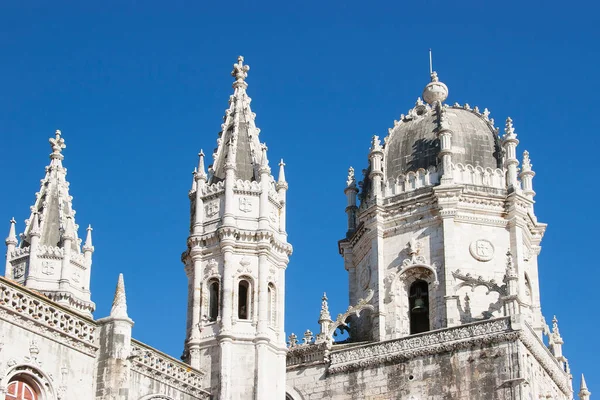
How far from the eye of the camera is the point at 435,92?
49.1 metres

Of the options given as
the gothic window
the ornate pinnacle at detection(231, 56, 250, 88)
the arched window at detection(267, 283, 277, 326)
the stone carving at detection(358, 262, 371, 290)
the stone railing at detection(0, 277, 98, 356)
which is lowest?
the gothic window

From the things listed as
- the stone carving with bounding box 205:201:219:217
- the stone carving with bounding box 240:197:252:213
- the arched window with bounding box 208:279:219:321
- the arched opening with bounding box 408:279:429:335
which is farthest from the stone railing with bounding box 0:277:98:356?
the arched opening with bounding box 408:279:429:335

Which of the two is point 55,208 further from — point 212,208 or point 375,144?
point 375,144

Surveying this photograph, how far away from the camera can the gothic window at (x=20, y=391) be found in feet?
88.3

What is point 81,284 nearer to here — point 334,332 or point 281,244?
point 281,244

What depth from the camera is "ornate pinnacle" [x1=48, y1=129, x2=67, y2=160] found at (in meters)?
39.7

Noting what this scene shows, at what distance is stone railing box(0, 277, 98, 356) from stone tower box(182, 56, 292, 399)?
5589 millimetres

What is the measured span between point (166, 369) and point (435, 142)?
17.6 m

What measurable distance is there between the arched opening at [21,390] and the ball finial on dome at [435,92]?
83.4 feet

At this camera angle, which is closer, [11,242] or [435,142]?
[11,242]

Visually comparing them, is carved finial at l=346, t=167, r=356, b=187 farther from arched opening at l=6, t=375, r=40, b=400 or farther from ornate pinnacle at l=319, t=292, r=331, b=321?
arched opening at l=6, t=375, r=40, b=400

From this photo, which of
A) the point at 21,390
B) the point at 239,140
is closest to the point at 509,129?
the point at 239,140

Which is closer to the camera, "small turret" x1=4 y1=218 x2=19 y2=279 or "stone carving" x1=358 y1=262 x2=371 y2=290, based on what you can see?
"small turret" x1=4 y1=218 x2=19 y2=279

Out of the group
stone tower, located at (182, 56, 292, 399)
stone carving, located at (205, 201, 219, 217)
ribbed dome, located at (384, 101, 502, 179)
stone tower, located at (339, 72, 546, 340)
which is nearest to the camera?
Result: stone tower, located at (182, 56, 292, 399)
